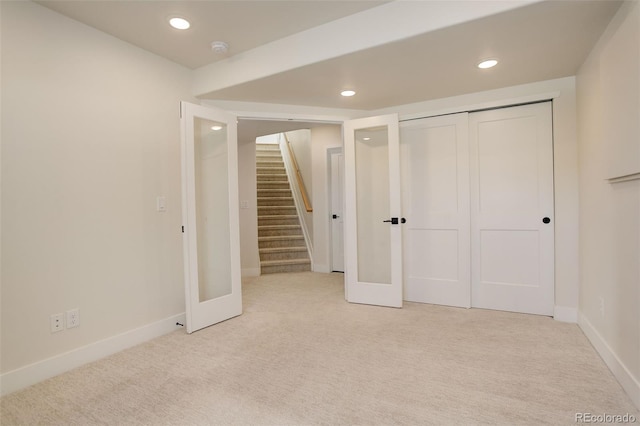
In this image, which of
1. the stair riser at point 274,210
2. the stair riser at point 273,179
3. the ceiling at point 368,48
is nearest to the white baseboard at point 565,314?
the ceiling at point 368,48

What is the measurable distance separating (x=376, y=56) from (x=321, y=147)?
311 cm

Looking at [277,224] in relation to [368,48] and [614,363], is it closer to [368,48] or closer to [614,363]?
[368,48]

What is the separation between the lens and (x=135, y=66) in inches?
107

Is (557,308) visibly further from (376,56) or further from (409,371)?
(376,56)

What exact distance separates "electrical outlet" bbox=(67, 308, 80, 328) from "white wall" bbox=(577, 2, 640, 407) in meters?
3.40

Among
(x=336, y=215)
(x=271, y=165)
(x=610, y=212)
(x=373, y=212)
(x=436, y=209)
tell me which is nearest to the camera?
(x=610, y=212)

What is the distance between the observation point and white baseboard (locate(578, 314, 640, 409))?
1.77m

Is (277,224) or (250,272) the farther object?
(277,224)

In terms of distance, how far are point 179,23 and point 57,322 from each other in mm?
2197

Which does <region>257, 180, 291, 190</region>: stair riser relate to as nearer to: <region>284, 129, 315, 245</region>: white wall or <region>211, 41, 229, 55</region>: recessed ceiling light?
<region>284, 129, 315, 245</region>: white wall

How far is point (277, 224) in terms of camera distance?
6.26m

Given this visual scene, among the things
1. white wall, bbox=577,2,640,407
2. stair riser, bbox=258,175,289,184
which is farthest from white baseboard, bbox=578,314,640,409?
stair riser, bbox=258,175,289,184

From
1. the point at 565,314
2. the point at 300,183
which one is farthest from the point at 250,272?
the point at 565,314

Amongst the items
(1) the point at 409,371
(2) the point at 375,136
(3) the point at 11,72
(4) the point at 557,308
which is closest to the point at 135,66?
(3) the point at 11,72
